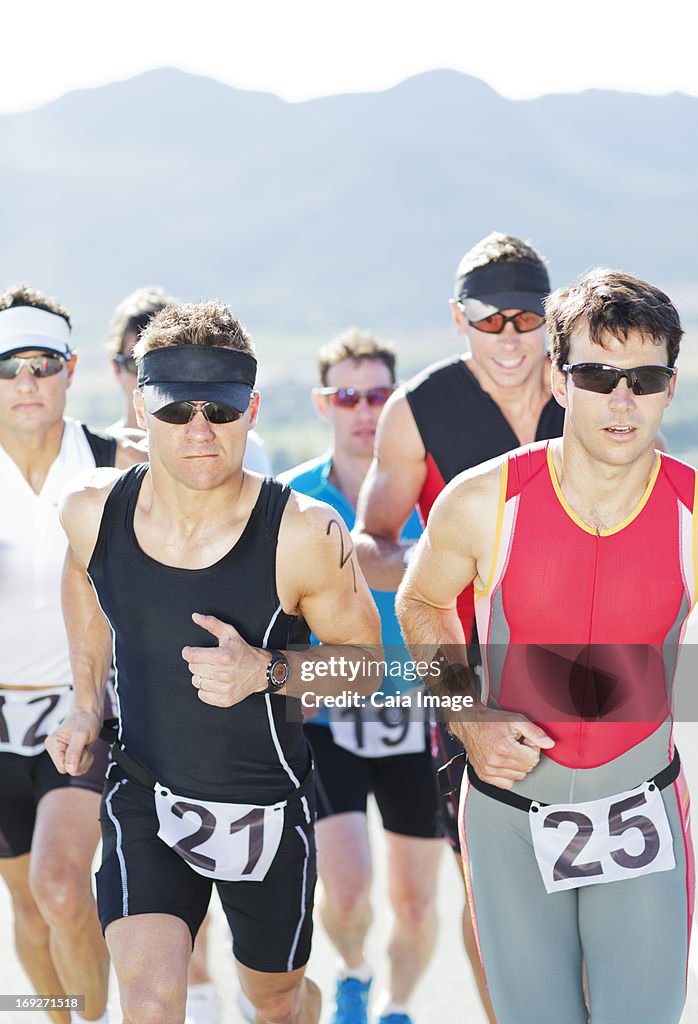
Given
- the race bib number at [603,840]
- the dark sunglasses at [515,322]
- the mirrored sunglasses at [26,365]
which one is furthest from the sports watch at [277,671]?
→ the mirrored sunglasses at [26,365]

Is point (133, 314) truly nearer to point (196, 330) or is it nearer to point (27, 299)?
point (27, 299)

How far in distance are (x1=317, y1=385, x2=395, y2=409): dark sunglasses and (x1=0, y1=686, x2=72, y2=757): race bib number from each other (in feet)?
5.92

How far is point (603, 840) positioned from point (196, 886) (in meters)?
1.09

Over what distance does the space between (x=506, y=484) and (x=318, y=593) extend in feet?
1.86

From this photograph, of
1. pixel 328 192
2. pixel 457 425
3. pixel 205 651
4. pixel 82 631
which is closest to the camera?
pixel 205 651

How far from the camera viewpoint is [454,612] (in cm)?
322

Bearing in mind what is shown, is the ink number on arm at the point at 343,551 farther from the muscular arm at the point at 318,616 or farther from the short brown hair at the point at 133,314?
the short brown hair at the point at 133,314

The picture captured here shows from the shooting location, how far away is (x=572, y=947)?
9.81 feet

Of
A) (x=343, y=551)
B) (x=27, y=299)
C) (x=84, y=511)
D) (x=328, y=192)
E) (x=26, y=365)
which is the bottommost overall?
(x=343, y=551)

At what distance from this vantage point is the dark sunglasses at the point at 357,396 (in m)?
5.13

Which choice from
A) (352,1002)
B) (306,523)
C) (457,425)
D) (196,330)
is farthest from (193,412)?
(352,1002)

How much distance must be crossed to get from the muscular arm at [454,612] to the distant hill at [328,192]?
4533 centimetres

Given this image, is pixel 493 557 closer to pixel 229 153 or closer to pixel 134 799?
pixel 134 799

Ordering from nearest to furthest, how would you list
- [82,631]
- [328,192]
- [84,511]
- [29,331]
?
1. [84,511]
2. [82,631]
3. [29,331]
4. [328,192]
